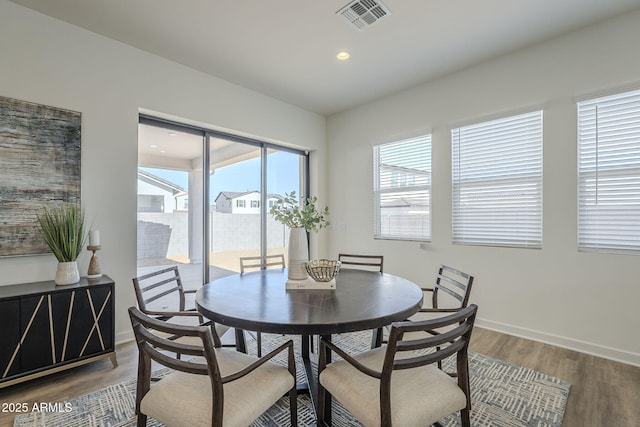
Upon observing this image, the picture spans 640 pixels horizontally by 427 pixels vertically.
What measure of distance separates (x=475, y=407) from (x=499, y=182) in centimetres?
227

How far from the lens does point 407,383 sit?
1.37m

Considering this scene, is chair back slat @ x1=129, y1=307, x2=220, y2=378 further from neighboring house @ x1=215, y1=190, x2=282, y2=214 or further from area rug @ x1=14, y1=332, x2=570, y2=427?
neighboring house @ x1=215, y1=190, x2=282, y2=214

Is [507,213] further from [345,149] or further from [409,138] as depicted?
[345,149]

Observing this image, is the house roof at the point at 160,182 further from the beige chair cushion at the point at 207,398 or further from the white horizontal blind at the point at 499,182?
the white horizontal blind at the point at 499,182

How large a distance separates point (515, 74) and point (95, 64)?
409 centimetres

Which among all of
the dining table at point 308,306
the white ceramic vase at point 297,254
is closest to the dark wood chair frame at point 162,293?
the dining table at point 308,306

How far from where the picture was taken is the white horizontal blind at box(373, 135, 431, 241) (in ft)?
12.6

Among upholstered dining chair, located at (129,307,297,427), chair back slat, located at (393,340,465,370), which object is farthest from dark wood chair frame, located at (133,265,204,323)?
chair back slat, located at (393,340,465,370)

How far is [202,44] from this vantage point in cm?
291

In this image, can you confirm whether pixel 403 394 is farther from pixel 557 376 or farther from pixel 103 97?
pixel 103 97

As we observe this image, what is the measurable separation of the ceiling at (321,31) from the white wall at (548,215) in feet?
0.73

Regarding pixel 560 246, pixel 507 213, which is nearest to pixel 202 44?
pixel 507 213

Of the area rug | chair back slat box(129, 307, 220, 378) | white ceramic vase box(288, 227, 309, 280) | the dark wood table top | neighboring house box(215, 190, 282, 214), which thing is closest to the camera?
chair back slat box(129, 307, 220, 378)

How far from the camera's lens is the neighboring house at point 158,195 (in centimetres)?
324
